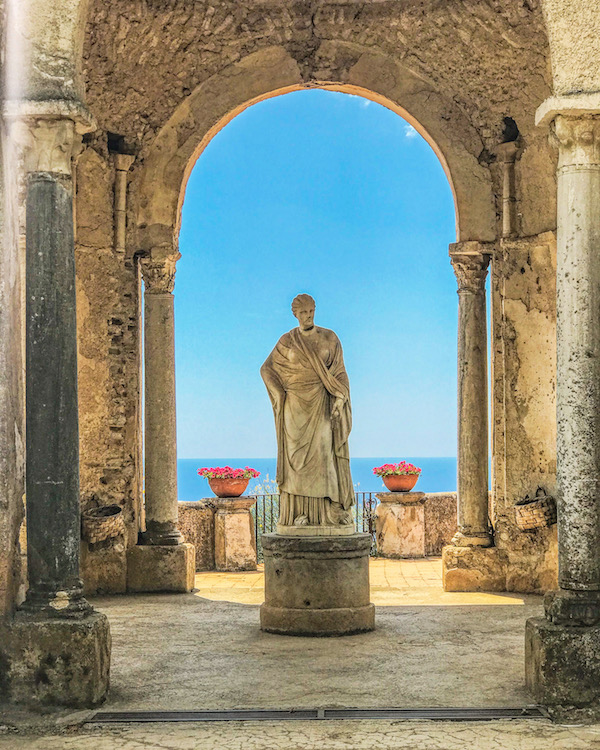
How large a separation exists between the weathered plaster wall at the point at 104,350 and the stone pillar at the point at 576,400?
5.85 metres

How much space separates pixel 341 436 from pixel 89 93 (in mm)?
4775

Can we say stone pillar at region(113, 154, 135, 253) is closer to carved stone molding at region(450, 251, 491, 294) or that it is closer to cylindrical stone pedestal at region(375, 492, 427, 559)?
carved stone molding at region(450, 251, 491, 294)

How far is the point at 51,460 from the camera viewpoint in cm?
682

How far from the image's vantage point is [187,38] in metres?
11.6

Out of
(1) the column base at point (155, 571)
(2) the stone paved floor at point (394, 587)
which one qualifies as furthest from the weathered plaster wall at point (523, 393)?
(1) the column base at point (155, 571)

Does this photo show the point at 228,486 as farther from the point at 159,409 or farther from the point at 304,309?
the point at 304,309

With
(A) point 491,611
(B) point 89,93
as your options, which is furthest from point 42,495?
(B) point 89,93

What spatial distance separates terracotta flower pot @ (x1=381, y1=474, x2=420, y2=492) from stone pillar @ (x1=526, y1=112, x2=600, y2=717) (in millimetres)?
7264

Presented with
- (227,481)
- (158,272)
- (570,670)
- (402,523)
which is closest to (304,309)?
(158,272)

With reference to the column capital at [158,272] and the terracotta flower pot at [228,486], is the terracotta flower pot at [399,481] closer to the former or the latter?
the terracotta flower pot at [228,486]

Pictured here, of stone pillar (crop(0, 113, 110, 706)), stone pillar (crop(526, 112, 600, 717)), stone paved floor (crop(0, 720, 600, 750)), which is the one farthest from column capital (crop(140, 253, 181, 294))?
stone paved floor (crop(0, 720, 600, 750))

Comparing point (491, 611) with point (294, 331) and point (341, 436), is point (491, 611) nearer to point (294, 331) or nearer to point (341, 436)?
point (341, 436)

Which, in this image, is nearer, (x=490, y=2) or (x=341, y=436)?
(x=341, y=436)

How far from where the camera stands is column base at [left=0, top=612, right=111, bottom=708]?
21.5 ft
